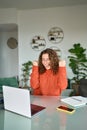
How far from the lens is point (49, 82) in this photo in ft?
6.90

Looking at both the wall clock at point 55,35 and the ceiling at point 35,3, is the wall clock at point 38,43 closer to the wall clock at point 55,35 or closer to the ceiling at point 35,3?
the wall clock at point 55,35

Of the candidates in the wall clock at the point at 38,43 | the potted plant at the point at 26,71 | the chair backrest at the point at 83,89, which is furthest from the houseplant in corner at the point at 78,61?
the chair backrest at the point at 83,89

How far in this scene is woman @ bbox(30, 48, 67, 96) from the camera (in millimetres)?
2074

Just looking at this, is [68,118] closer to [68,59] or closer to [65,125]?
[65,125]

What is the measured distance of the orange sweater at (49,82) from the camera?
2070 mm

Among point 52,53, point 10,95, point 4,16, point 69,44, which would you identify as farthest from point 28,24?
point 10,95

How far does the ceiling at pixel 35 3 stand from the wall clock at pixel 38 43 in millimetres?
826

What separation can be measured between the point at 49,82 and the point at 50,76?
2.7 inches

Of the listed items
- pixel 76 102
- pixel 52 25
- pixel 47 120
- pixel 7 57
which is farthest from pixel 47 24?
pixel 47 120

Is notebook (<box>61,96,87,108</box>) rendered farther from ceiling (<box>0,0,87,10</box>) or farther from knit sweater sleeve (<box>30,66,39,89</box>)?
ceiling (<box>0,0,87,10</box>)

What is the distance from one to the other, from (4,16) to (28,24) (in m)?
0.70

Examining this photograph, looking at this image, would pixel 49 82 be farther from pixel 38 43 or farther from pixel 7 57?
pixel 7 57

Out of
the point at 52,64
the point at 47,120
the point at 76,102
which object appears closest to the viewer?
the point at 47,120

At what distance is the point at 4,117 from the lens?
1337mm
